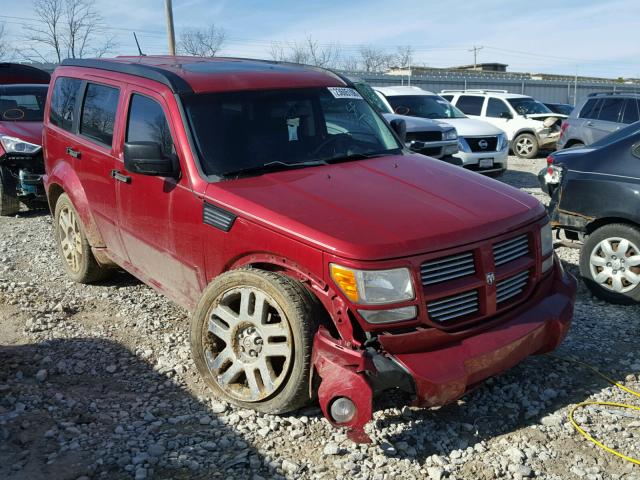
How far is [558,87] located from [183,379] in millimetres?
36018

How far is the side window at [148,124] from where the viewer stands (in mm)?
4254

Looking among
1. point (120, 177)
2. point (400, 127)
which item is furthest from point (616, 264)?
point (120, 177)

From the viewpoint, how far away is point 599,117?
1291cm

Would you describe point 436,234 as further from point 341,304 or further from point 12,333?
point 12,333

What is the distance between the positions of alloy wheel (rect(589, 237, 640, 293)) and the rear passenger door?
3.61 m

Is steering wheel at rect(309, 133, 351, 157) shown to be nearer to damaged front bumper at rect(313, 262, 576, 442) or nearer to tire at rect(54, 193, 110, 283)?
damaged front bumper at rect(313, 262, 576, 442)

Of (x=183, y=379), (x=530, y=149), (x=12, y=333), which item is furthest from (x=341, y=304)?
(x=530, y=149)

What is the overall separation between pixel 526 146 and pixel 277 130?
14.4 meters

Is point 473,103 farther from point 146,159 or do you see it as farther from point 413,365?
point 413,365

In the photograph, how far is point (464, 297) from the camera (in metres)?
3.38

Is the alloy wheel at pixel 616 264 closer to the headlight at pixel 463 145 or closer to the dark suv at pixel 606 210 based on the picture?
the dark suv at pixel 606 210

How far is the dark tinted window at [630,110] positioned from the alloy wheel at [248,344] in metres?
11.6

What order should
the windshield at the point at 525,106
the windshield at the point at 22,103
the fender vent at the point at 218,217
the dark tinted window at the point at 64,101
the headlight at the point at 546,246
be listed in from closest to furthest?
1. the fender vent at the point at 218,217
2. the headlight at the point at 546,246
3. the dark tinted window at the point at 64,101
4. the windshield at the point at 22,103
5. the windshield at the point at 525,106

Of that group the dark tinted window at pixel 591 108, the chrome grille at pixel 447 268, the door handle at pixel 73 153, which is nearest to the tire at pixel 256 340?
the chrome grille at pixel 447 268
